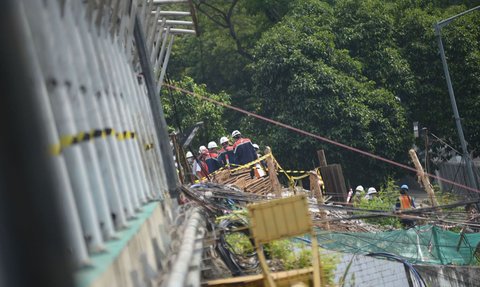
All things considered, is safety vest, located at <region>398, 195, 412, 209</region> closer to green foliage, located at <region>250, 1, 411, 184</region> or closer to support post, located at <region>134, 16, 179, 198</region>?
support post, located at <region>134, 16, 179, 198</region>

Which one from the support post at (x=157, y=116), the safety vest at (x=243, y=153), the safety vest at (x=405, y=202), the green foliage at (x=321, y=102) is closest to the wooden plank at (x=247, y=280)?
the support post at (x=157, y=116)

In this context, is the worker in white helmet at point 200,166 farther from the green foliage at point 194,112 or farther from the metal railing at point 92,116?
the green foliage at point 194,112

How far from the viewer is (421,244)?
18688 mm

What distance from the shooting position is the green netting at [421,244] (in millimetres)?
17734

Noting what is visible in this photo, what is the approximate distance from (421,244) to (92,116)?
12.6 metres

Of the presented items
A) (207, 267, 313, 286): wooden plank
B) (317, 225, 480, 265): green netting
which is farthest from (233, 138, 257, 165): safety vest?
(207, 267, 313, 286): wooden plank

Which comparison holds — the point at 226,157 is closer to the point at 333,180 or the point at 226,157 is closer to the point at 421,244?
the point at 333,180

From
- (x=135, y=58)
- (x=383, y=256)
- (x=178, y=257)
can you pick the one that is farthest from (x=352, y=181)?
(x=178, y=257)

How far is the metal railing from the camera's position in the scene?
506cm

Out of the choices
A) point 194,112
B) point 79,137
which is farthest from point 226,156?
point 79,137

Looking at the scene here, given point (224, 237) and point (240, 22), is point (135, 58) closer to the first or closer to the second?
point (224, 237)

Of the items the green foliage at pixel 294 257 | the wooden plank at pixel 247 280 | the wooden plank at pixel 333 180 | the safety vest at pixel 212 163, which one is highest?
the safety vest at pixel 212 163

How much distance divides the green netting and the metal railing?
6.02 meters

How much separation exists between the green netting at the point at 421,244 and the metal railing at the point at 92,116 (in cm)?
602
